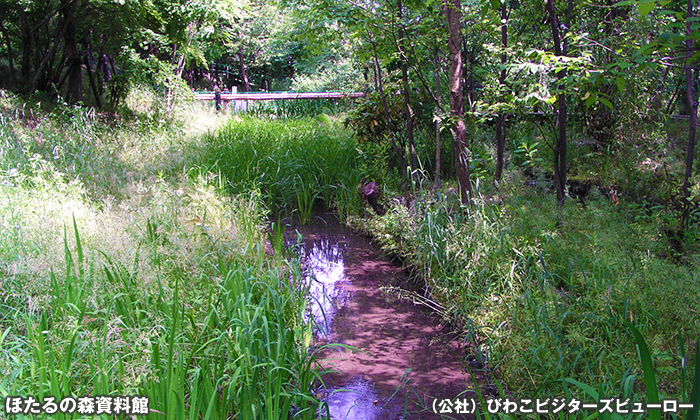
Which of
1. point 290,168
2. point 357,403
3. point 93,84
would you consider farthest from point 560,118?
point 93,84

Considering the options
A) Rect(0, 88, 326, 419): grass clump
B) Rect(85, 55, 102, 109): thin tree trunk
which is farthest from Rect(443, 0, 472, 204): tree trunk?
Rect(85, 55, 102, 109): thin tree trunk

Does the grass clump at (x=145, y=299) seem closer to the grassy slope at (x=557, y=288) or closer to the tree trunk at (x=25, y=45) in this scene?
the grassy slope at (x=557, y=288)

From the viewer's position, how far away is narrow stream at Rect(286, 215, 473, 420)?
282 cm

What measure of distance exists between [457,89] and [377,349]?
8.13 ft

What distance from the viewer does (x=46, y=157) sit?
5449 mm

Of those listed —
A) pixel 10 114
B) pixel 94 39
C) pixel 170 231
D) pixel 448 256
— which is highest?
pixel 94 39

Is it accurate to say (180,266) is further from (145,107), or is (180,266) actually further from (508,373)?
(145,107)

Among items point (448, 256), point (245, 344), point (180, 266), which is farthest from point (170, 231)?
point (448, 256)

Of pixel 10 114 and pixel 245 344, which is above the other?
pixel 10 114

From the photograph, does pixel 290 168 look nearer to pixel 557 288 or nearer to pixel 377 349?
pixel 377 349

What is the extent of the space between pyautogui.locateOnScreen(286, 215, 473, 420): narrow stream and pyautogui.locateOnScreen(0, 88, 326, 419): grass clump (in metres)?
0.36

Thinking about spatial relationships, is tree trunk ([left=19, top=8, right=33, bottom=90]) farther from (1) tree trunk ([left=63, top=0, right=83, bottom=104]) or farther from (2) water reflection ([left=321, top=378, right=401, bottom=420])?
(2) water reflection ([left=321, top=378, right=401, bottom=420])

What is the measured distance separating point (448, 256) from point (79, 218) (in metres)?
2.96

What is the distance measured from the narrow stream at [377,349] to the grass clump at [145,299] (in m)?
0.36
